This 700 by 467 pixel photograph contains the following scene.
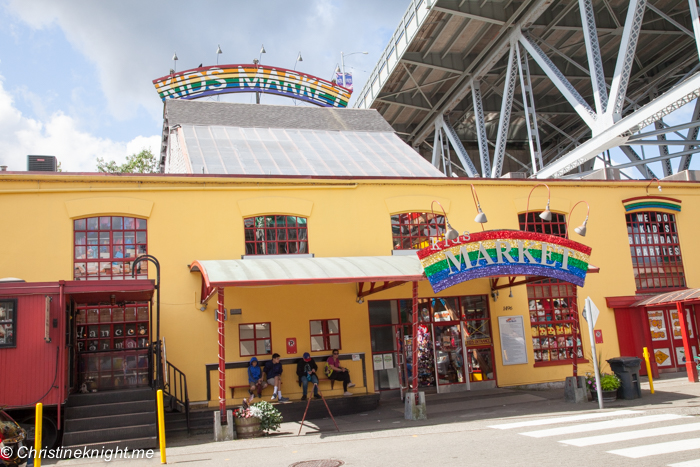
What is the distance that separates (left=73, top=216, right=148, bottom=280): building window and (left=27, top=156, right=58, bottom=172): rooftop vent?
11.1 feet

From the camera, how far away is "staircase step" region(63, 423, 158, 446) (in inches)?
441

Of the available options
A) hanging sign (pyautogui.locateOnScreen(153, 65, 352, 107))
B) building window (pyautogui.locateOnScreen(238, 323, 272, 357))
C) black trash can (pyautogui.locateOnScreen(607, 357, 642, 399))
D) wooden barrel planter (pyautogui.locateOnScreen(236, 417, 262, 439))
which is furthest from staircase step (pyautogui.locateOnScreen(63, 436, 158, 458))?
hanging sign (pyautogui.locateOnScreen(153, 65, 352, 107))

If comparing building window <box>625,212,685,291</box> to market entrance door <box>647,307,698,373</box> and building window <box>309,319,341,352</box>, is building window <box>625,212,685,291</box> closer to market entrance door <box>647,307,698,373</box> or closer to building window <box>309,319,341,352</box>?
market entrance door <box>647,307,698,373</box>

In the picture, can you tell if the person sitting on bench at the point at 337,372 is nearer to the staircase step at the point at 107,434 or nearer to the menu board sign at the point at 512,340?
the staircase step at the point at 107,434

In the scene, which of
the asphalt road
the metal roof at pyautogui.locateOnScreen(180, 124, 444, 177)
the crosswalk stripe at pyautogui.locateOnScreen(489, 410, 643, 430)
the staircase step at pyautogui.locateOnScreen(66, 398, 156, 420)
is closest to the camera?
the asphalt road

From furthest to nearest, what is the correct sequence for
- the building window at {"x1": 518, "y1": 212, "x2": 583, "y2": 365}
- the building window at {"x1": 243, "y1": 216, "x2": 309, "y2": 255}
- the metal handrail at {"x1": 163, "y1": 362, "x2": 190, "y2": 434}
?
the building window at {"x1": 518, "y1": 212, "x2": 583, "y2": 365} < the building window at {"x1": 243, "y1": 216, "x2": 309, "y2": 255} < the metal handrail at {"x1": 163, "y1": 362, "x2": 190, "y2": 434}

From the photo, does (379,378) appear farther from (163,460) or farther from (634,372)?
(163,460)

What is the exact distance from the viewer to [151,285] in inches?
490

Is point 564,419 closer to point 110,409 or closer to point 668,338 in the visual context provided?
point 668,338

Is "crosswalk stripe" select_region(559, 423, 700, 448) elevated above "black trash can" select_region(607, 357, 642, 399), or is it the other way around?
"black trash can" select_region(607, 357, 642, 399)

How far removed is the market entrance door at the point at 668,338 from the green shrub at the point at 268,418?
42.4 ft

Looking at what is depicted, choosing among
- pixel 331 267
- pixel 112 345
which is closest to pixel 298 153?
pixel 331 267

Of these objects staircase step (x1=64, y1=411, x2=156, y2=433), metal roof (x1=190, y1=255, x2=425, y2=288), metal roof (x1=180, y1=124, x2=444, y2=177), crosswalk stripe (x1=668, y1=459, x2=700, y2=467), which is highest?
metal roof (x1=180, y1=124, x2=444, y2=177)

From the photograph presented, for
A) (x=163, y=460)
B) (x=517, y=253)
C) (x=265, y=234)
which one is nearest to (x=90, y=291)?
(x=163, y=460)
